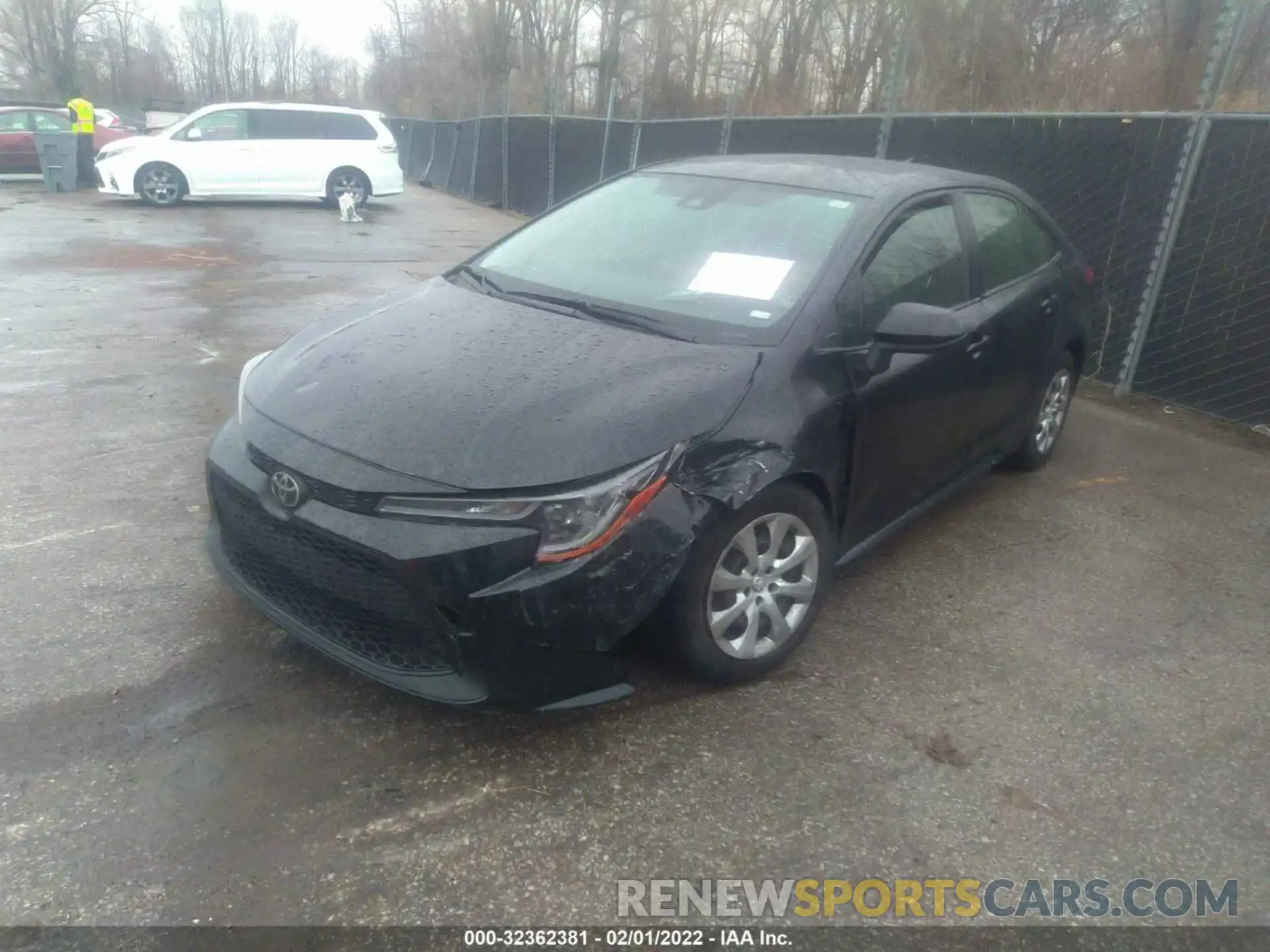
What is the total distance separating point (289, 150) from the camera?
16.9 meters

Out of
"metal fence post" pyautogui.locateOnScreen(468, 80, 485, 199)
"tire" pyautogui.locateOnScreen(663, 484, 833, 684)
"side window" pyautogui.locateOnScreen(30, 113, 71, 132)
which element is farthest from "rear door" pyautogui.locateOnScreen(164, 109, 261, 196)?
"tire" pyautogui.locateOnScreen(663, 484, 833, 684)

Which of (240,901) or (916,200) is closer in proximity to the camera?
(240,901)

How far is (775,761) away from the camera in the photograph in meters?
2.84

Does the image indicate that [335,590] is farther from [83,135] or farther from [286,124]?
[83,135]

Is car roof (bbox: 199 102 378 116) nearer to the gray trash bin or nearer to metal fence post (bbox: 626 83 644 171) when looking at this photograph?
the gray trash bin

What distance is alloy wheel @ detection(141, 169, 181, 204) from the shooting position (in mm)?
16328

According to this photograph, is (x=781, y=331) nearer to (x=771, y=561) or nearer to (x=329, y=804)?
(x=771, y=561)

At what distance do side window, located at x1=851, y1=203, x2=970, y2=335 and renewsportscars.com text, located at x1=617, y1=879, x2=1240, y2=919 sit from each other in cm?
179

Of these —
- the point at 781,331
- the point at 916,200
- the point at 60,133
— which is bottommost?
the point at 60,133

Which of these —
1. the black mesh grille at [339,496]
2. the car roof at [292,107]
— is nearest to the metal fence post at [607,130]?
the car roof at [292,107]

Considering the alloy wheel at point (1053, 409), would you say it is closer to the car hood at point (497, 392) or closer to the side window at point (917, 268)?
the side window at point (917, 268)

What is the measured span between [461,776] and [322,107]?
56.2 ft

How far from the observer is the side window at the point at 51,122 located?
1942cm

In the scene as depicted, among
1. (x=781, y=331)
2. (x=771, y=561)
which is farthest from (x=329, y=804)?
(x=781, y=331)
